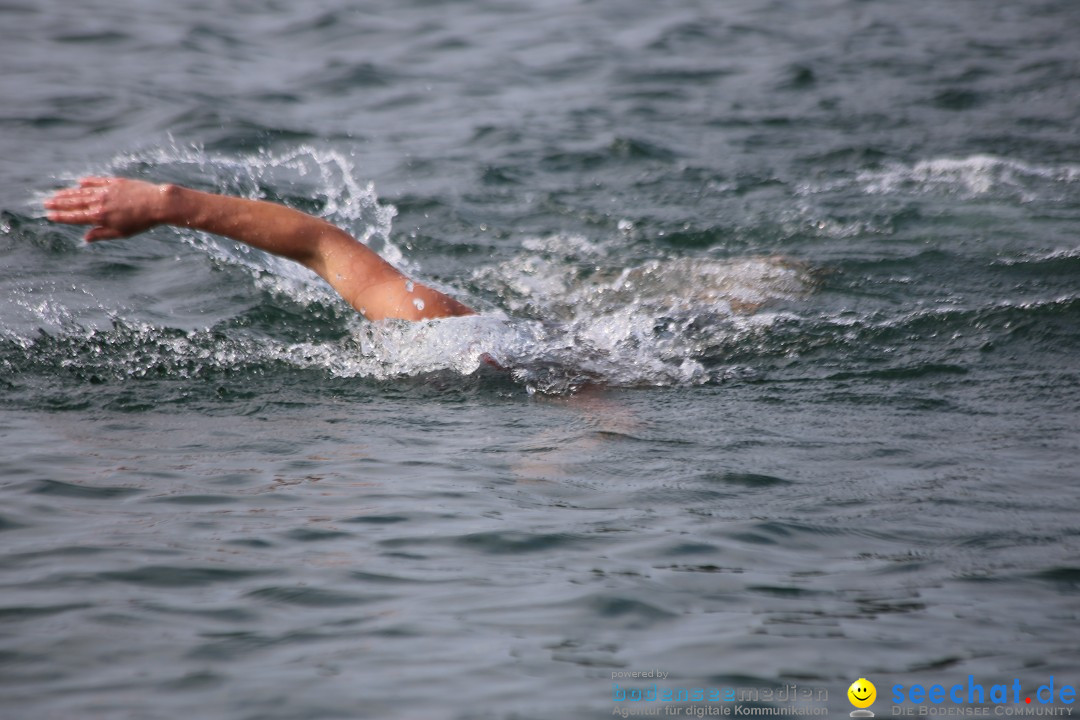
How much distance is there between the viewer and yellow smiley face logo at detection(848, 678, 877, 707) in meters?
3.13

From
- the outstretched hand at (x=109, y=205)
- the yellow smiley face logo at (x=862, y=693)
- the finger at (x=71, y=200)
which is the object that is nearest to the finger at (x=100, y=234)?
the outstretched hand at (x=109, y=205)

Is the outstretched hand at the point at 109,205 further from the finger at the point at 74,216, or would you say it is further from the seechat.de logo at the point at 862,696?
the seechat.de logo at the point at 862,696

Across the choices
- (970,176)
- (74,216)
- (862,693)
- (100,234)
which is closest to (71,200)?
(74,216)

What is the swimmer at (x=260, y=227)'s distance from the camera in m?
4.84

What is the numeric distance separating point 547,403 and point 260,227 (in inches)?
Result: 58.2

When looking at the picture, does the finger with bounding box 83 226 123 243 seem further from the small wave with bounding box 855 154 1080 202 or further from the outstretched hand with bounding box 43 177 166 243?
the small wave with bounding box 855 154 1080 202

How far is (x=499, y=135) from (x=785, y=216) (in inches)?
121

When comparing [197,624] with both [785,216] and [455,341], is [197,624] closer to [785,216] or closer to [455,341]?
[455,341]

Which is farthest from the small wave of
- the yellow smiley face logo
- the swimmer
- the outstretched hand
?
the yellow smiley face logo

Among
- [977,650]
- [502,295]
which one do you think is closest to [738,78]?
[502,295]

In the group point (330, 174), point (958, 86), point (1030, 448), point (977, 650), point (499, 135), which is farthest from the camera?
point (958, 86)

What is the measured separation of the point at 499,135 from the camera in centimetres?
1041

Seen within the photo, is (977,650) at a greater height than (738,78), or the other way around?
(738,78)

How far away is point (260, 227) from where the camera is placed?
205 inches
